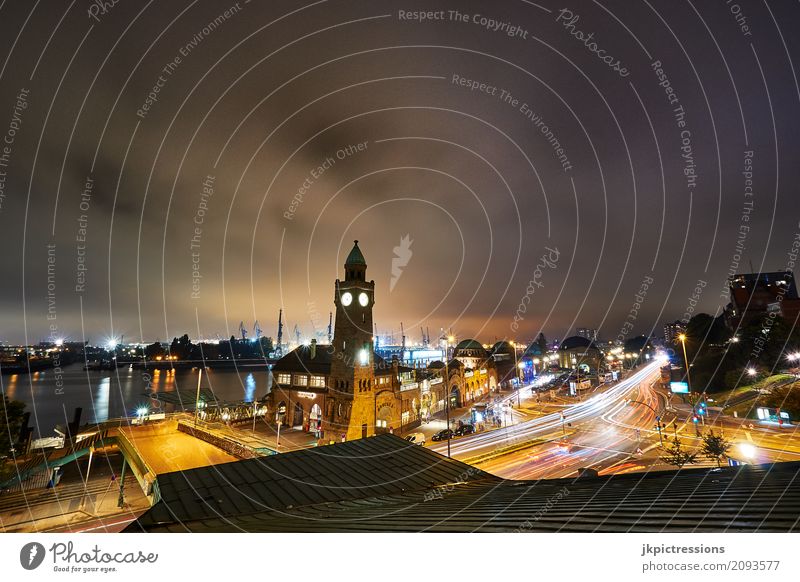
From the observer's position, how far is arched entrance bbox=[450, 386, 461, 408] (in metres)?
70.0

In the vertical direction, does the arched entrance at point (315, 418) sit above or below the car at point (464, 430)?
above

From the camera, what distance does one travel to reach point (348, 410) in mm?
46906

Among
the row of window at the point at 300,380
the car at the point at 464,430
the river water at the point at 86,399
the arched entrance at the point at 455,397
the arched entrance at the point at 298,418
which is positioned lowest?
the river water at the point at 86,399

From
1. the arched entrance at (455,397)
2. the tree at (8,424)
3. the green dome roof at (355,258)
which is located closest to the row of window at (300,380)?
the green dome roof at (355,258)

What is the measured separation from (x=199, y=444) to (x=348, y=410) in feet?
60.5

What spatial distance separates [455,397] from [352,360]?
107 ft

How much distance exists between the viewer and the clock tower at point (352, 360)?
47.0 m

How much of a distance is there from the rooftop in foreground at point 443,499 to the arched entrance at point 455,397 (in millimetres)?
54525

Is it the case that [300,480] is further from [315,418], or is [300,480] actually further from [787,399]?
[787,399]

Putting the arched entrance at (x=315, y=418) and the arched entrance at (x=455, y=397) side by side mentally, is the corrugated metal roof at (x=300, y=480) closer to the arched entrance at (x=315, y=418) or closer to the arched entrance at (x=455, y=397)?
the arched entrance at (x=315, y=418)

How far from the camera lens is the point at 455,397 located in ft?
233

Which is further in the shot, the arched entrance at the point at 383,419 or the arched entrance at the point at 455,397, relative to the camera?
the arched entrance at the point at 455,397

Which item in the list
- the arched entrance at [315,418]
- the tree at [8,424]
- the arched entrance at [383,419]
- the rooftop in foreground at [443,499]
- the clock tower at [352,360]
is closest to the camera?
the rooftop in foreground at [443,499]

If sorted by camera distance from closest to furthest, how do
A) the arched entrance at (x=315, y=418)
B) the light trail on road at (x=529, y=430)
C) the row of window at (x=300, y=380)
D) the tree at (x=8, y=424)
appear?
the tree at (x=8, y=424) → the light trail on road at (x=529, y=430) → the arched entrance at (x=315, y=418) → the row of window at (x=300, y=380)
